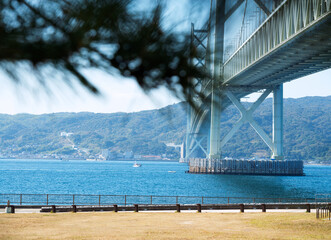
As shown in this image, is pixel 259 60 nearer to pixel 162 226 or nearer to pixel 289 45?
pixel 289 45

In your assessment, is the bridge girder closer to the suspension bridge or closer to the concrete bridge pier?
the suspension bridge

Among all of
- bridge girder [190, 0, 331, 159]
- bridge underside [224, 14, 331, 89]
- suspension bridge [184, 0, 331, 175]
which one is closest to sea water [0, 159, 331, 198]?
suspension bridge [184, 0, 331, 175]

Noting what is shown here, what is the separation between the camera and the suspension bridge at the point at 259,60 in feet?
12.5

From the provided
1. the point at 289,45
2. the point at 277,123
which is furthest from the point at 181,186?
the point at 289,45

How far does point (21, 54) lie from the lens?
3.30 m

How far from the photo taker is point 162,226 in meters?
16.5

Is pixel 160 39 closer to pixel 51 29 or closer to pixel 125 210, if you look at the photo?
pixel 51 29

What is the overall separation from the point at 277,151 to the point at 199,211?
2396 inches

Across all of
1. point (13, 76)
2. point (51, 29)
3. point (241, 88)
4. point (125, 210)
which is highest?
point (241, 88)

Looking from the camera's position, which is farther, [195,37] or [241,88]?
[241,88]

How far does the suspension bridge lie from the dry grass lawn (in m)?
3.67

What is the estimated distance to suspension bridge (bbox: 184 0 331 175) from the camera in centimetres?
382

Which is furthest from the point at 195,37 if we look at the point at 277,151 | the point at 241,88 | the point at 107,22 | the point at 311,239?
the point at 277,151

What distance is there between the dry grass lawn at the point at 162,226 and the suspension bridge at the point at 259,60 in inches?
145
